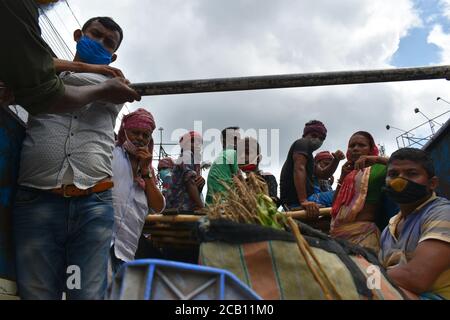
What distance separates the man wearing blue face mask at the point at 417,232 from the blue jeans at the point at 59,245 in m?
1.24

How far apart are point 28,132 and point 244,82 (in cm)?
103

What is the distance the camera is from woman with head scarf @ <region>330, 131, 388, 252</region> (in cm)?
271

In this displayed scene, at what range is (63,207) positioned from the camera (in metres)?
1.72

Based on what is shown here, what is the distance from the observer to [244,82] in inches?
82.5

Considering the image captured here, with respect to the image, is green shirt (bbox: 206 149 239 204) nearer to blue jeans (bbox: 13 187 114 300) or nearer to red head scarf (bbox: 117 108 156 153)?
red head scarf (bbox: 117 108 156 153)

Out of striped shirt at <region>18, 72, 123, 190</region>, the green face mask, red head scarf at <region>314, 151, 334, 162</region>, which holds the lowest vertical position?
the green face mask

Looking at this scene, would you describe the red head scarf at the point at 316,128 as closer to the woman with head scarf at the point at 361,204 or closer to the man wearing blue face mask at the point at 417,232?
the woman with head scarf at the point at 361,204

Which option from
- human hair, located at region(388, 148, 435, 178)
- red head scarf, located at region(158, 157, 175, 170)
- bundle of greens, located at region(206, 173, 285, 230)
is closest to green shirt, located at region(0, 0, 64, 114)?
bundle of greens, located at region(206, 173, 285, 230)

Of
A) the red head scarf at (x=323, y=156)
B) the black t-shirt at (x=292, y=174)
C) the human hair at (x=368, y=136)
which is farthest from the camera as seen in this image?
the red head scarf at (x=323, y=156)

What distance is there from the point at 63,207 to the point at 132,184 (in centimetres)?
81

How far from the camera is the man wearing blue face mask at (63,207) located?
163 centimetres

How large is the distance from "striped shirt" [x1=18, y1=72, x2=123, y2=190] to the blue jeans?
72 mm

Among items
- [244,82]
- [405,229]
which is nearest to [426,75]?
[405,229]

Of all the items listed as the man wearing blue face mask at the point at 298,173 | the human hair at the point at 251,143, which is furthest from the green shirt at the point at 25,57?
the human hair at the point at 251,143
